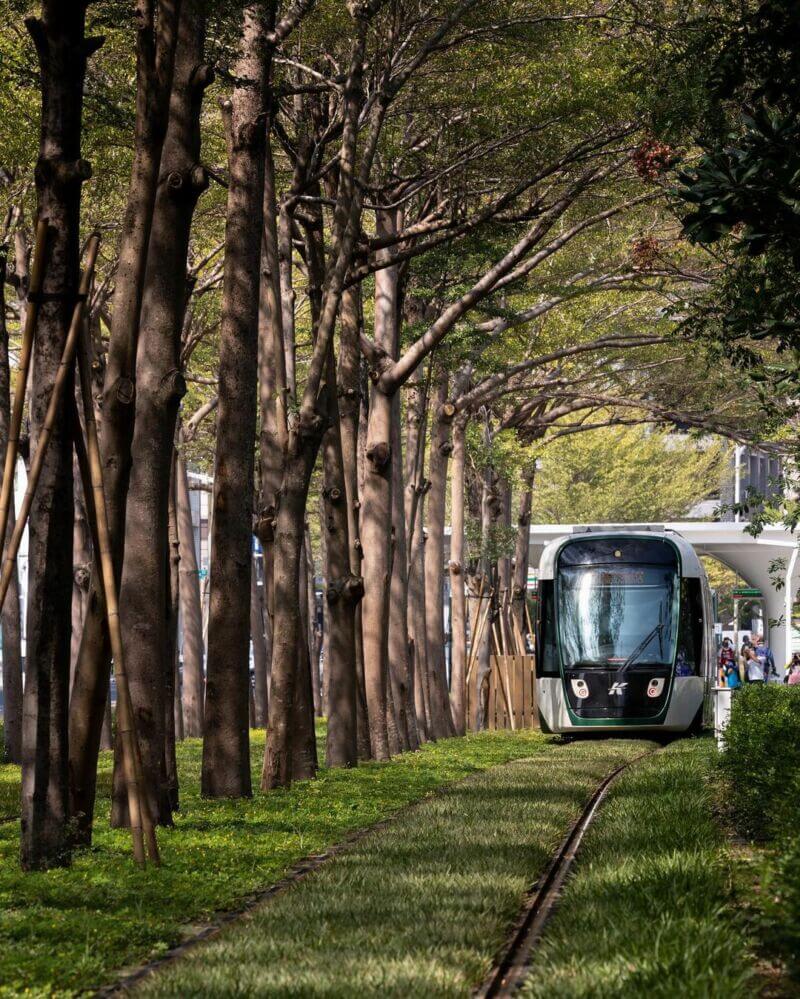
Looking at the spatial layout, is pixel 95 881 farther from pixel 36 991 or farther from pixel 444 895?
pixel 36 991

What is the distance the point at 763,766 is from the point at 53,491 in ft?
17.3

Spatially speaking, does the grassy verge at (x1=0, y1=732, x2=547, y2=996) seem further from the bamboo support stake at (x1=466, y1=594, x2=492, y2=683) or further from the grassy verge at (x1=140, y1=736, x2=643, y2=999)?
the bamboo support stake at (x1=466, y1=594, x2=492, y2=683)

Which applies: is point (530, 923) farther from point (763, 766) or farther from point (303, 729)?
point (303, 729)

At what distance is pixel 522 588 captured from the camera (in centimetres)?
4053

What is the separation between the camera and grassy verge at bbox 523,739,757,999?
6.03 meters

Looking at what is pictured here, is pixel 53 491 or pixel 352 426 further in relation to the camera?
pixel 352 426

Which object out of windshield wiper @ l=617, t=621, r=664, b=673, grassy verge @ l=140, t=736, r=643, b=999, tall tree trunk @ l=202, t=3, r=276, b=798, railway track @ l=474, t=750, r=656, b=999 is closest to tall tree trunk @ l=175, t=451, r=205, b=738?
windshield wiper @ l=617, t=621, r=664, b=673

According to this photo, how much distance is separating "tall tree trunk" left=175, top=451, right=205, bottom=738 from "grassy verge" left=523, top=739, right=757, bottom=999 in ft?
71.9

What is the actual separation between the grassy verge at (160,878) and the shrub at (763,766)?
9.52 feet

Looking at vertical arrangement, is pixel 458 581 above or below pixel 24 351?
below

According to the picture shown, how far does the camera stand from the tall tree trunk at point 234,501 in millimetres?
14672

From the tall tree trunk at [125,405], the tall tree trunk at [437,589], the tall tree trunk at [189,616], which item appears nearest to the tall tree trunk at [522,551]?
the tall tree trunk at [437,589]

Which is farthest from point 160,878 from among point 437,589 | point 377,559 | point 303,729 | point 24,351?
point 437,589

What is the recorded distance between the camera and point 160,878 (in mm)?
9602
